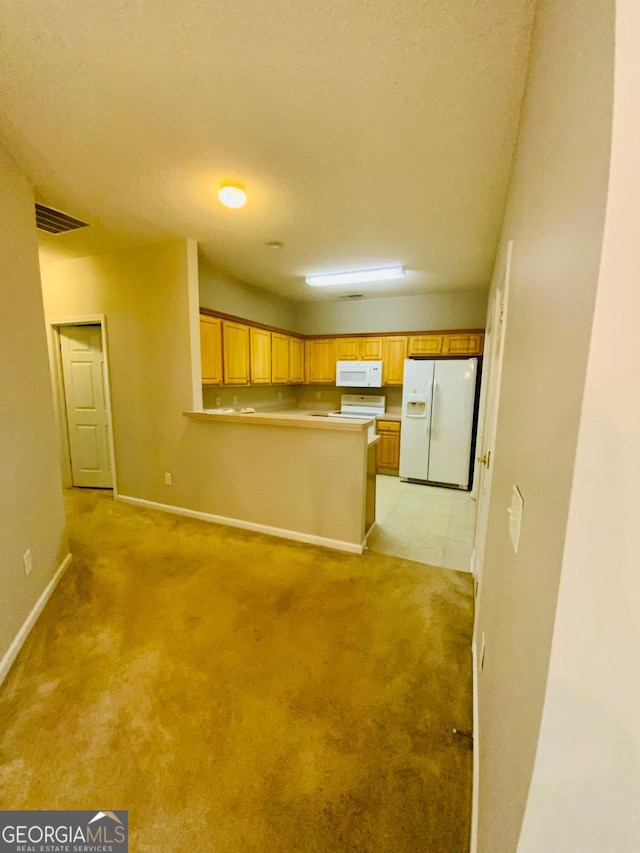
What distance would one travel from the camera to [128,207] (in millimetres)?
2439

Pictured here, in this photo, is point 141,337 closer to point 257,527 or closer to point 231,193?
point 231,193

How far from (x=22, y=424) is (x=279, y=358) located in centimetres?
326

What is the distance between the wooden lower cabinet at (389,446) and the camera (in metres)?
4.90

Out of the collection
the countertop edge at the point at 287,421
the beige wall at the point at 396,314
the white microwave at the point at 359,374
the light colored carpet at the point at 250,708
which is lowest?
the light colored carpet at the point at 250,708

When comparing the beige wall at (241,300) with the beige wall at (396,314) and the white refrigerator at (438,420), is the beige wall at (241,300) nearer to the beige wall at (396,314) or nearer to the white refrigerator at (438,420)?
the beige wall at (396,314)

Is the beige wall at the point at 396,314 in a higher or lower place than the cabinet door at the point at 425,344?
higher

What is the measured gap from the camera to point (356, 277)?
3861 mm

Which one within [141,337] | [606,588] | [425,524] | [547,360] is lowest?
[425,524]

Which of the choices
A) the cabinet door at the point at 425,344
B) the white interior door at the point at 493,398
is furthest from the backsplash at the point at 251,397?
the white interior door at the point at 493,398

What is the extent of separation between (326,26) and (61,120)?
136 centimetres

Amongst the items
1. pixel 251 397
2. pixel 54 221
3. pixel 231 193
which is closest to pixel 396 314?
pixel 251 397

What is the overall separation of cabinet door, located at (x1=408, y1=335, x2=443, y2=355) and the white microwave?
52cm

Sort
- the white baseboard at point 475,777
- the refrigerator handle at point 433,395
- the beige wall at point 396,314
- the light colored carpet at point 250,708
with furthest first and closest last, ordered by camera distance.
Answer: the beige wall at point 396,314 → the refrigerator handle at point 433,395 → the light colored carpet at point 250,708 → the white baseboard at point 475,777

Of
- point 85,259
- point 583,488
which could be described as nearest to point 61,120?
point 85,259
